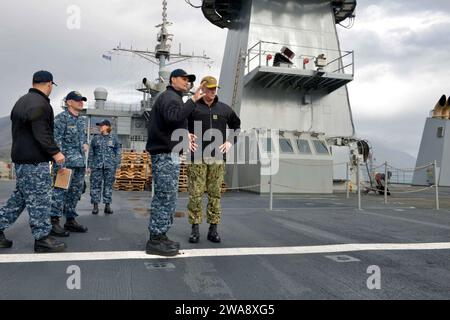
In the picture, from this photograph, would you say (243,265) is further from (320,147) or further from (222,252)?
(320,147)

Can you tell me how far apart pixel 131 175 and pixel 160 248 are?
11.6 metres

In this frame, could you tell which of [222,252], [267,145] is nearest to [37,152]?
[222,252]

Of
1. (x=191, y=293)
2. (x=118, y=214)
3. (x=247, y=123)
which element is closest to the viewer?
(x=191, y=293)

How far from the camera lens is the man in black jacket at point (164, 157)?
348 centimetres

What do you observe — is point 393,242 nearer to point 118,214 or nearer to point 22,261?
point 22,261

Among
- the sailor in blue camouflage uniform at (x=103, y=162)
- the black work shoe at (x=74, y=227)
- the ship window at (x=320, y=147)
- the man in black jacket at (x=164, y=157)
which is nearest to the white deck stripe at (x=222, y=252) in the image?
the man in black jacket at (x=164, y=157)

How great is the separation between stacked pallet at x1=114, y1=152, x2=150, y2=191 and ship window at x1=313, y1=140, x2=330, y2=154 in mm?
6747

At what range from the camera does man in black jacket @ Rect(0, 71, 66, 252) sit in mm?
3395

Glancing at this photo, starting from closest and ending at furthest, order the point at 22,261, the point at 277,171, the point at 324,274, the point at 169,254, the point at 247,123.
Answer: the point at 324,274 < the point at 22,261 < the point at 169,254 < the point at 277,171 < the point at 247,123

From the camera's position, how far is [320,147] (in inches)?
567

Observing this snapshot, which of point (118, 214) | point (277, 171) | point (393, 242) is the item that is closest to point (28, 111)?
point (118, 214)

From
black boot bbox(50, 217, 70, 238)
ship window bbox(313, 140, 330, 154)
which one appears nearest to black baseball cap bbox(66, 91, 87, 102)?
→ black boot bbox(50, 217, 70, 238)
